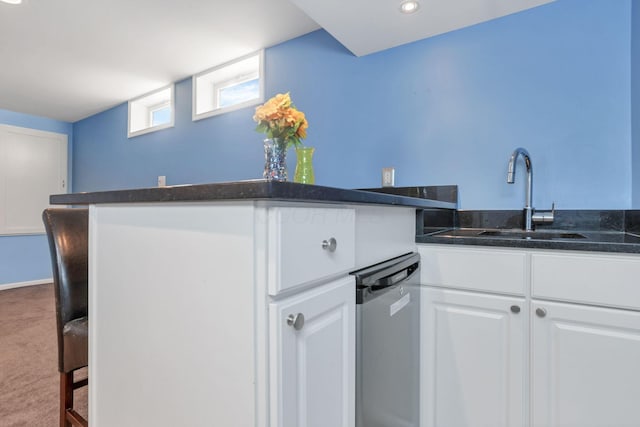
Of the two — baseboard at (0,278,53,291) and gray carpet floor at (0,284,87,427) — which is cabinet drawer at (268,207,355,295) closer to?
gray carpet floor at (0,284,87,427)

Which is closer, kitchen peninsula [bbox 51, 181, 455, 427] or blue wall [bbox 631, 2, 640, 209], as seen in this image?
kitchen peninsula [bbox 51, 181, 455, 427]

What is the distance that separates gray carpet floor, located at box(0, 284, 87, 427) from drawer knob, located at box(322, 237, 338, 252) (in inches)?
61.7

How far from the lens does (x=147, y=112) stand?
3.81 m

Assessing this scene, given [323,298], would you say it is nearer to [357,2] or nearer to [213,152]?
[357,2]

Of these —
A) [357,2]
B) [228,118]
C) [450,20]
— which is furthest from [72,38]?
[450,20]

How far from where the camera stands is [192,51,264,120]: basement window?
2.76 meters

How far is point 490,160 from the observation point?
1.81 m

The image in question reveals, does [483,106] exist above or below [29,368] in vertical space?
above

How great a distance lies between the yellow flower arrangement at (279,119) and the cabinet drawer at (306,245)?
0.52 meters

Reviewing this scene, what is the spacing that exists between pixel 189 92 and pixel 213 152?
68cm

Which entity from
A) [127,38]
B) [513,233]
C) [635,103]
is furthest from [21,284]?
[635,103]

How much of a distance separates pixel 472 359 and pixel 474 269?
326mm

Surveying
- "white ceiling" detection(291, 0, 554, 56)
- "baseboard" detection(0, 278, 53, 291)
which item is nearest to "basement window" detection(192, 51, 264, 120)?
"white ceiling" detection(291, 0, 554, 56)

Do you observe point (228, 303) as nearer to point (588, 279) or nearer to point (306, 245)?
point (306, 245)
